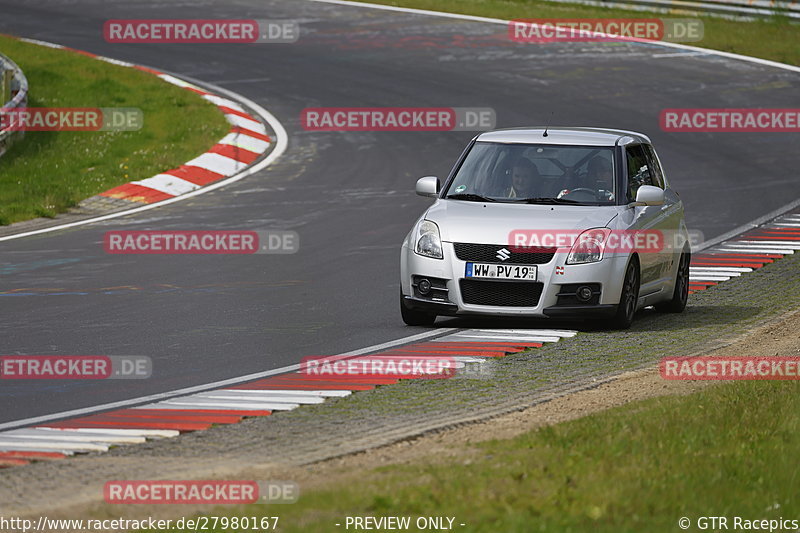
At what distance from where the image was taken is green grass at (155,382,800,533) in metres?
6.86

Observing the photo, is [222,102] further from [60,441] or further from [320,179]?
[60,441]

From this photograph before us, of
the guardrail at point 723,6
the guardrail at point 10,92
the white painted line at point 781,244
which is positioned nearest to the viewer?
the white painted line at point 781,244

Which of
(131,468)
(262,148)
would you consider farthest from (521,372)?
(262,148)

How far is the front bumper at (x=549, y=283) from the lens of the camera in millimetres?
12633

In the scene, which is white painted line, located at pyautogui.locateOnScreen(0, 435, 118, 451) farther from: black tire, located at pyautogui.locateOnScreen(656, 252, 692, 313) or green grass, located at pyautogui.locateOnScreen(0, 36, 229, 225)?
green grass, located at pyautogui.locateOnScreen(0, 36, 229, 225)

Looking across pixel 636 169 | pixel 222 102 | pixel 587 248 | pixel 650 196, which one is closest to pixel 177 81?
pixel 222 102

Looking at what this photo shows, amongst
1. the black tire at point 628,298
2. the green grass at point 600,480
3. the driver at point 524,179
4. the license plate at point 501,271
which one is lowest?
the black tire at point 628,298

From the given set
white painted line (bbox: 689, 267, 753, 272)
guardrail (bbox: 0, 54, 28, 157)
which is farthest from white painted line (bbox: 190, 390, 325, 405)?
guardrail (bbox: 0, 54, 28, 157)

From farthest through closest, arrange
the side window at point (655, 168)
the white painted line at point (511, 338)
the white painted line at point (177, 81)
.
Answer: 1. the white painted line at point (177, 81)
2. the side window at point (655, 168)
3. the white painted line at point (511, 338)

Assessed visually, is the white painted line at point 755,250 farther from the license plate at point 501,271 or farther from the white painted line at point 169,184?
the white painted line at point 169,184

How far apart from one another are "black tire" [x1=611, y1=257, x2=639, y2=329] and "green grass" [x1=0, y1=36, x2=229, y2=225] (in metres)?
9.78

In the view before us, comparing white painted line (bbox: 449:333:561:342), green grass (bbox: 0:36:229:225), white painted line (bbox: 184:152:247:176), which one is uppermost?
white painted line (bbox: 449:333:561:342)

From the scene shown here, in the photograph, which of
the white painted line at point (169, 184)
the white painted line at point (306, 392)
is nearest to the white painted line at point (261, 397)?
the white painted line at point (306, 392)

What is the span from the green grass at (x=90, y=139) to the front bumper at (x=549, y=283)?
8.89m
